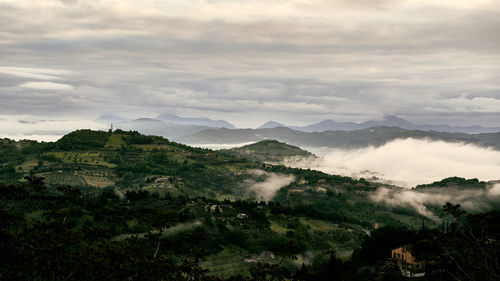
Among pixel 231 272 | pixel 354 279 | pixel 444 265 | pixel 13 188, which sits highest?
pixel 13 188

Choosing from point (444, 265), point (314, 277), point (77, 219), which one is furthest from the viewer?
point (77, 219)

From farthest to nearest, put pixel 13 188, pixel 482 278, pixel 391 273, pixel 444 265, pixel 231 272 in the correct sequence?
pixel 231 272 → pixel 391 273 → pixel 444 265 → pixel 13 188 → pixel 482 278

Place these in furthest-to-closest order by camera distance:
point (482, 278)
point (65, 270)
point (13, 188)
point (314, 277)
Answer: point (314, 277) → point (65, 270) → point (13, 188) → point (482, 278)

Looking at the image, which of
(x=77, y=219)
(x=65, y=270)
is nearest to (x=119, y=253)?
(x=65, y=270)

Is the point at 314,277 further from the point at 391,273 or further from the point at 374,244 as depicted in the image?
the point at 391,273

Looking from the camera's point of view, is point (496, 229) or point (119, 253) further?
point (496, 229)

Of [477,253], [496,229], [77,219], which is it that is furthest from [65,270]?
[77,219]

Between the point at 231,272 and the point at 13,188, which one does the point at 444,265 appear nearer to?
the point at 13,188

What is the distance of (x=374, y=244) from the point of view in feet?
628

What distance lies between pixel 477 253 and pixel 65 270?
59857 millimetres

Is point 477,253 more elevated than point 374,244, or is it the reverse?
point 477,253

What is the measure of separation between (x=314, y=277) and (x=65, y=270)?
4235 inches

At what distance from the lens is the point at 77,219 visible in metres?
199

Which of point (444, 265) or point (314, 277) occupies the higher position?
point (444, 265)
